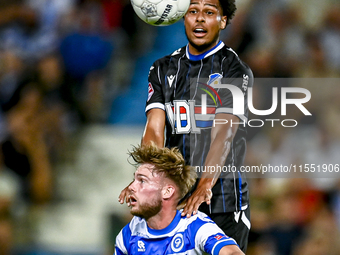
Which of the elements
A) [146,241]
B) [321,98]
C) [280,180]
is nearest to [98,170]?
[280,180]

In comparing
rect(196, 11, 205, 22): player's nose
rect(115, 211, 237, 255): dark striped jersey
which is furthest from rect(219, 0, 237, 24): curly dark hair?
rect(115, 211, 237, 255): dark striped jersey

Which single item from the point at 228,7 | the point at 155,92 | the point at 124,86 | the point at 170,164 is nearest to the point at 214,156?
the point at 170,164

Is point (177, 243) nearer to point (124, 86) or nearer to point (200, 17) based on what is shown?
point (200, 17)

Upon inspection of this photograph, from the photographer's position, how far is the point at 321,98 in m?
7.55

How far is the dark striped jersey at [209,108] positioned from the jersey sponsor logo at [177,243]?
33 cm

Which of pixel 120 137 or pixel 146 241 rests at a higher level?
pixel 120 137

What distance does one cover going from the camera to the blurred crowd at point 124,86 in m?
6.98

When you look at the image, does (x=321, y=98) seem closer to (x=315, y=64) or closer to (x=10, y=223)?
(x=315, y=64)

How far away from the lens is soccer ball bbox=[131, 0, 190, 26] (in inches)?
172

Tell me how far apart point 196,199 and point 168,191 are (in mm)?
216

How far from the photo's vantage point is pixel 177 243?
3.93m

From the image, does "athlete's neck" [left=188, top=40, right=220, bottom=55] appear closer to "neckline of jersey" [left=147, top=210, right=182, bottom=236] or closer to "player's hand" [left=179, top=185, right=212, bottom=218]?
"player's hand" [left=179, top=185, right=212, bottom=218]

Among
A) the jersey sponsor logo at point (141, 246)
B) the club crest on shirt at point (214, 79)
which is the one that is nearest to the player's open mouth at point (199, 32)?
the club crest on shirt at point (214, 79)

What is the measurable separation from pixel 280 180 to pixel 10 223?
3723 millimetres
